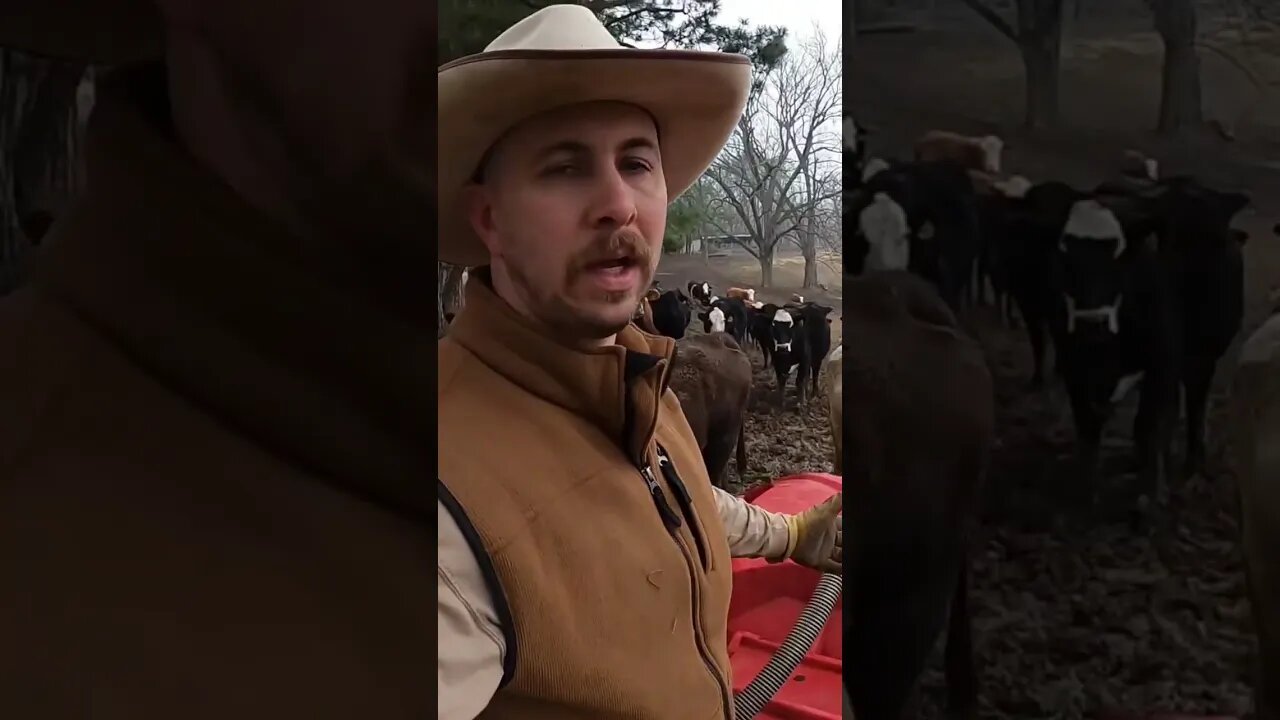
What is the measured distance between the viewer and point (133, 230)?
3.04 ft

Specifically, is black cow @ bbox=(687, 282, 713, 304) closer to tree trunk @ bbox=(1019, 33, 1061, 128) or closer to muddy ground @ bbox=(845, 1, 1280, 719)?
muddy ground @ bbox=(845, 1, 1280, 719)

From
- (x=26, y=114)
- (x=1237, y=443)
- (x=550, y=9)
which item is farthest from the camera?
(x=550, y=9)

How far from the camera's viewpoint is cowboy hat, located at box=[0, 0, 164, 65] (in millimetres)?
877

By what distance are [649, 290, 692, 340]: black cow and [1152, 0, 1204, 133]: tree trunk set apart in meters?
0.60

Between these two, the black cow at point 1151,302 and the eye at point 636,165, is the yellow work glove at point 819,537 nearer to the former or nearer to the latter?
the black cow at point 1151,302

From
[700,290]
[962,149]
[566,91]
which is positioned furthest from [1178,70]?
[566,91]

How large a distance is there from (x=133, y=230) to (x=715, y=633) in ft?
2.84

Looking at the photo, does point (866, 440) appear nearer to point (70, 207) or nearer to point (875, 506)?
point (875, 506)

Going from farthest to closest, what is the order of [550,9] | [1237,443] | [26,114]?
[550,9]
[1237,443]
[26,114]

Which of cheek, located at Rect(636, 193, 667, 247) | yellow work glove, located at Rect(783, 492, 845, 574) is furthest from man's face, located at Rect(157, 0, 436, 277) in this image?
yellow work glove, located at Rect(783, 492, 845, 574)

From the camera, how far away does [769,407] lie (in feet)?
3.83

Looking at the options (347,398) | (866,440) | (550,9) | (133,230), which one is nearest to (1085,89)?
(866,440)

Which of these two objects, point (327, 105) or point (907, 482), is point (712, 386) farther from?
point (327, 105)

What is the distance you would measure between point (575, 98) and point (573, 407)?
0.40 metres
